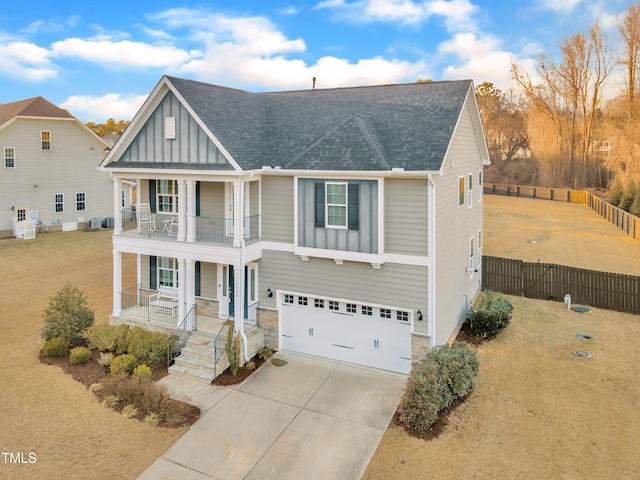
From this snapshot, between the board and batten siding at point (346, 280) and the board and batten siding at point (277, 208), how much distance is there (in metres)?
0.59

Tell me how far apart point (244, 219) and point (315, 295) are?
3.34 metres

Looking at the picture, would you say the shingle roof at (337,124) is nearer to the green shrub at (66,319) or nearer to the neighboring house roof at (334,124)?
the neighboring house roof at (334,124)

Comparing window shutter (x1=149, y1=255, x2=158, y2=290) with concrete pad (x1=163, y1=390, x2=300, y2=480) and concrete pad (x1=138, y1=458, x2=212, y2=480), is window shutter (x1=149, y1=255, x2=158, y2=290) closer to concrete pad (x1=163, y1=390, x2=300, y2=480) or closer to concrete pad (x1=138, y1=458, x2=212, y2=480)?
concrete pad (x1=163, y1=390, x2=300, y2=480)

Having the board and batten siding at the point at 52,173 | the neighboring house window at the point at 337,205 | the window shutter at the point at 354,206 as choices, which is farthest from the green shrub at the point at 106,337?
the board and batten siding at the point at 52,173

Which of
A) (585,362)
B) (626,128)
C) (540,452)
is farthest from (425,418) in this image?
(626,128)

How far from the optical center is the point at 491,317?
1541cm

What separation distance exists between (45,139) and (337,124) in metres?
29.9

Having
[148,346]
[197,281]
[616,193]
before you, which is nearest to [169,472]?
[148,346]

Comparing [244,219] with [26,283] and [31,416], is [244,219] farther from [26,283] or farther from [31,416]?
[26,283]

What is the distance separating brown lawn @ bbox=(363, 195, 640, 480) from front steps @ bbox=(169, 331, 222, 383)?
5619 mm

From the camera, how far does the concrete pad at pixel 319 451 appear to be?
29.5ft

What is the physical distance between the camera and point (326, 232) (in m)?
13.3

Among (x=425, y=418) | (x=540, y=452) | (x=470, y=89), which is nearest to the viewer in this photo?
(x=540, y=452)

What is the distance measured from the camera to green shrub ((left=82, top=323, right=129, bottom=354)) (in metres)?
14.1
